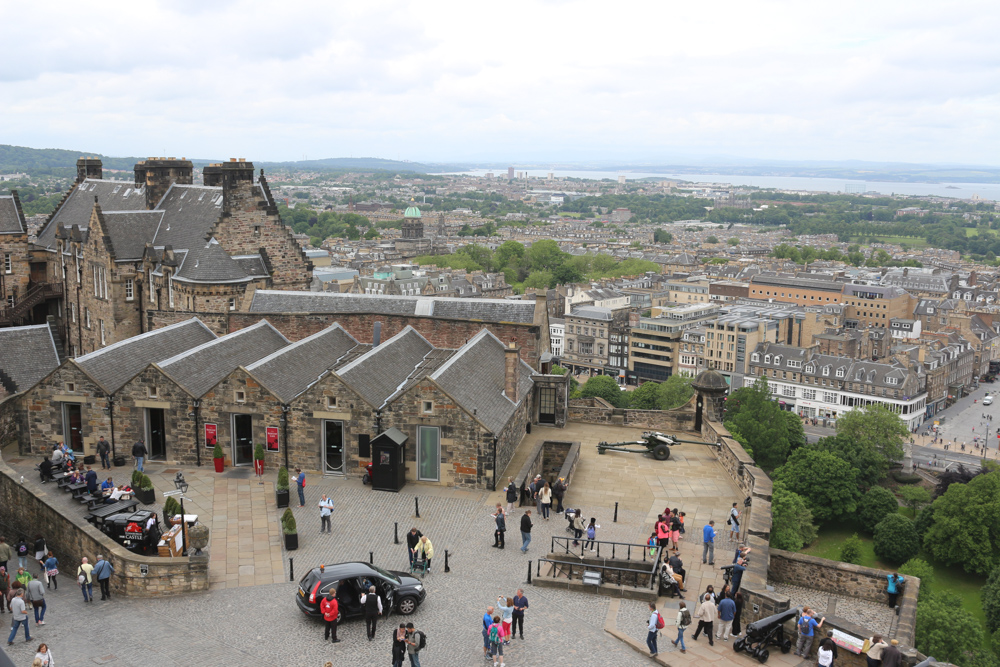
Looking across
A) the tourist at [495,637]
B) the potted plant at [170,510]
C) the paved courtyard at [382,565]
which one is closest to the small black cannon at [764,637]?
the paved courtyard at [382,565]

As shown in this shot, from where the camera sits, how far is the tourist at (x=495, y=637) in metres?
17.7

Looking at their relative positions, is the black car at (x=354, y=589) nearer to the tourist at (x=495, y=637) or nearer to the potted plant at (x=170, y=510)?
the tourist at (x=495, y=637)

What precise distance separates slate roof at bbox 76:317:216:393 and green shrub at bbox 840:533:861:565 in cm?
6521

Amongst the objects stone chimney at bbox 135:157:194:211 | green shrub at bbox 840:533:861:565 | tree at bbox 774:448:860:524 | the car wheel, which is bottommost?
green shrub at bbox 840:533:861:565

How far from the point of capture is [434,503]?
87.0 ft

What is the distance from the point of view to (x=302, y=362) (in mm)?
31453

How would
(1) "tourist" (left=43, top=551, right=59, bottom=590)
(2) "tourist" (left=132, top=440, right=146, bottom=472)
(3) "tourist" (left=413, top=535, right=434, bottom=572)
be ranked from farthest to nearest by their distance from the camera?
1. (2) "tourist" (left=132, top=440, right=146, bottom=472)
2. (3) "tourist" (left=413, top=535, right=434, bottom=572)
3. (1) "tourist" (left=43, top=551, right=59, bottom=590)

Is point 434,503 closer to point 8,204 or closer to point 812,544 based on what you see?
point 8,204

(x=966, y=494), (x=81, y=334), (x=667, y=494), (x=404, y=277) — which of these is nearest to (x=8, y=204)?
(x=81, y=334)

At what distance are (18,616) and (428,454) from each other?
12449 mm

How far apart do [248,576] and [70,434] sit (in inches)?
460

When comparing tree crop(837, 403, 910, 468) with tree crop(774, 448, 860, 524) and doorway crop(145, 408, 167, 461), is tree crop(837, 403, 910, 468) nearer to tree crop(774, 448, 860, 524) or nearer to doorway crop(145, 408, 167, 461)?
tree crop(774, 448, 860, 524)

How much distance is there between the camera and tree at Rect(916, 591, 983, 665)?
59781mm

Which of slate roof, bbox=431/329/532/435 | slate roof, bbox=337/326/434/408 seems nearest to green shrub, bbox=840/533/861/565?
slate roof, bbox=431/329/532/435
